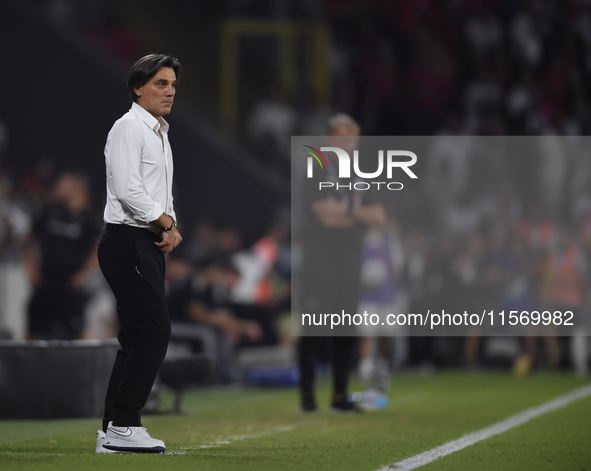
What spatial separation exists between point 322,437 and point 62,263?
5.15 meters

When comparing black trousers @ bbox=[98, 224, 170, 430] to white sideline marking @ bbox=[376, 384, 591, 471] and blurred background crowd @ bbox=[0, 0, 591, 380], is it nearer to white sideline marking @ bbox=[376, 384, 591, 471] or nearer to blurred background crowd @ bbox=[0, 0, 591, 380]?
white sideline marking @ bbox=[376, 384, 591, 471]

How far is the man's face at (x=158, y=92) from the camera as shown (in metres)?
4.94

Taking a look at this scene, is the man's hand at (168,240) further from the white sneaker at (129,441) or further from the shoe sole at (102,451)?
the shoe sole at (102,451)

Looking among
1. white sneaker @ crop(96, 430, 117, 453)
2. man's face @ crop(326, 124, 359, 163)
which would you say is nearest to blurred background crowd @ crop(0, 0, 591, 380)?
man's face @ crop(326, 124, 359, 163)

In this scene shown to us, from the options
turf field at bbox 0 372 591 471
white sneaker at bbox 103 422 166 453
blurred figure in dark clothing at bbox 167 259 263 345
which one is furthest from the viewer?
blurred figure in dark clothing at bbox 167 259 263 345

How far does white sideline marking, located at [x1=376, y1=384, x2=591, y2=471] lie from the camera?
15.7 ft

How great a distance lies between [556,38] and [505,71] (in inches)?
35.5

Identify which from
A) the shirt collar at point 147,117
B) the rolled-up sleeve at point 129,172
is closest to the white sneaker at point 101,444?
the rolled-up sleeve at point 129,172

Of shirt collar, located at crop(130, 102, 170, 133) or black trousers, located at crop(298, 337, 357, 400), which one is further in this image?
black trousers, located at crop(298, 337, 357, 400)

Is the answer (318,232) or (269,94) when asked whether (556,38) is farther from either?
(318,232)

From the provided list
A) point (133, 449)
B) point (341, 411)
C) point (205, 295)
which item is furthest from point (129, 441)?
point (205, 295)

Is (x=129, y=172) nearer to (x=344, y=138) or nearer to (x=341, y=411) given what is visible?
(x=344, y=138)

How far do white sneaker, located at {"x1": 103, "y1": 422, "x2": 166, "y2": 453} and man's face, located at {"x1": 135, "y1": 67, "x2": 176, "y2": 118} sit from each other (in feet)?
4.88

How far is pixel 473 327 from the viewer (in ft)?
42.2
